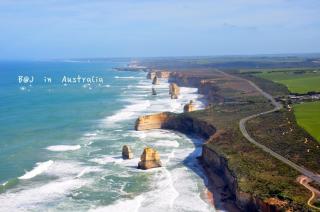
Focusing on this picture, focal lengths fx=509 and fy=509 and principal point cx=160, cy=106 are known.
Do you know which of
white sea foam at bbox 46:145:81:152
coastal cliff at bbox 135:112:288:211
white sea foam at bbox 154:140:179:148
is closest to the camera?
coastal cliff at bbox 135:112:288:211

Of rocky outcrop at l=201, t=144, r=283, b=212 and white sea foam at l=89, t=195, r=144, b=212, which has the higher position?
rocky outcrop at l=201, t=144, r=283, b=212

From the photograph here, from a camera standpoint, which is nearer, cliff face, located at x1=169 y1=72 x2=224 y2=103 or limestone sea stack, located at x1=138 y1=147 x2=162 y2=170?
limestone sea stack, located at x1=138 y1=147 x2=162 y2=170

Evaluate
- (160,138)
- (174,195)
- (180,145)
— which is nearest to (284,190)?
(174,195)

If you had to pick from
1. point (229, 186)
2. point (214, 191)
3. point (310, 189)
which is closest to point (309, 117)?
point (229, 186)

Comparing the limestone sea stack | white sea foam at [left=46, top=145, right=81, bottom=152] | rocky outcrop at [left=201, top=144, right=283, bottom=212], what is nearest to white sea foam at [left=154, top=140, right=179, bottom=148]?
rocky outcrop at [left=201, top=144, right=283, bottom=212]

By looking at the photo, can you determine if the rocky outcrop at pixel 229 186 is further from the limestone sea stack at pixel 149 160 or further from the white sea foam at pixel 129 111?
the white sea foam at pixel 129 111

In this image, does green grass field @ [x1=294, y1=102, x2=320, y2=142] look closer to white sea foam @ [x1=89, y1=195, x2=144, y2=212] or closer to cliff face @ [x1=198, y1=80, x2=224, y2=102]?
cliff face @ [x1=198, y1=80, x2=224, y2=102]

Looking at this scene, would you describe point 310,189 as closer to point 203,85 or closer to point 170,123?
point 170,123
